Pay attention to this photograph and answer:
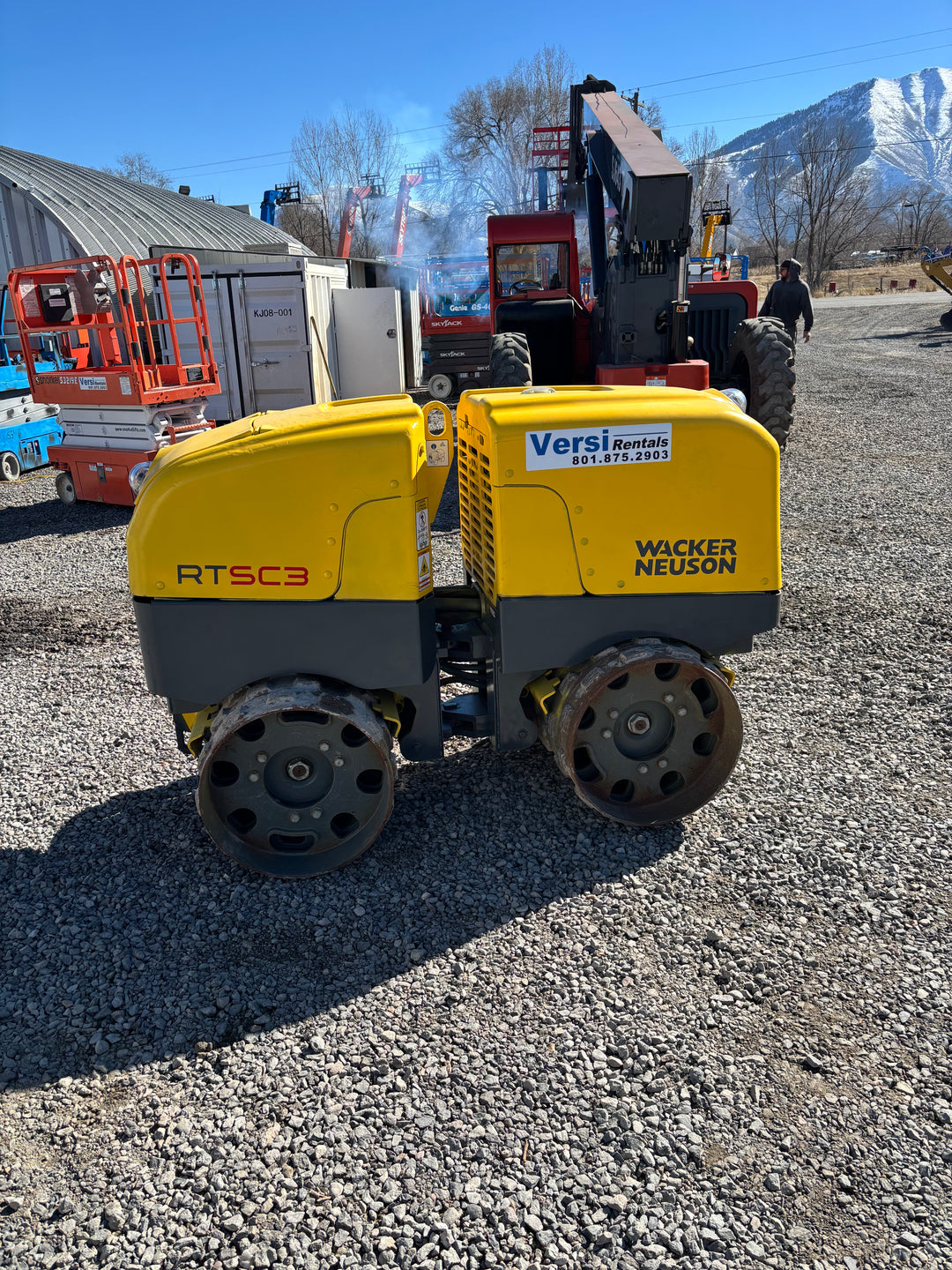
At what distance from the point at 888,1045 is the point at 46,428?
12479 mm

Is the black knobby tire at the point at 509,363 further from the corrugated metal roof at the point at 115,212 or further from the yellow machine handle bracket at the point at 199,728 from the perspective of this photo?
the corrugated metal roof at the point at 115,212

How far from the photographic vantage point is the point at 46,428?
1211 cm

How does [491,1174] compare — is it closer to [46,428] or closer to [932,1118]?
[932,1118]

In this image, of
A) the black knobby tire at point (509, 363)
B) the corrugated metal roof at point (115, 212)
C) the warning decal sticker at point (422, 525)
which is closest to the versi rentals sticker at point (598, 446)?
the warning decal sticker at point (422, 525)

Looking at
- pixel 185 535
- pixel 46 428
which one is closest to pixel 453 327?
pixel 46 428

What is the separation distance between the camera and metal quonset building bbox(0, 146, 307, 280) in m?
20.6

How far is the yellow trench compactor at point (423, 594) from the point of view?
323 centimetres

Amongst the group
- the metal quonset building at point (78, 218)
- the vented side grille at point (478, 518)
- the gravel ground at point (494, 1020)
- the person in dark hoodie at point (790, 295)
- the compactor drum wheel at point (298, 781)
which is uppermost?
the metal quonset building at point (78, 218)

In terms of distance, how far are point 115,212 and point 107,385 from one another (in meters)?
17.0

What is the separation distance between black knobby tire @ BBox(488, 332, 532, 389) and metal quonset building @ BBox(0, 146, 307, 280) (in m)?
12.2

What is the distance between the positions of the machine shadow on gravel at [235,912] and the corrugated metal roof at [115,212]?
62.2 ft

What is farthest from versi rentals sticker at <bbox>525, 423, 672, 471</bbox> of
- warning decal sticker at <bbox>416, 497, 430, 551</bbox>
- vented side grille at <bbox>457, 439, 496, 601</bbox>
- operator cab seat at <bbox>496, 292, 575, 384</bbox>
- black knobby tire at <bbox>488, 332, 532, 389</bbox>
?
operator cab seat at <bbox>496, 292, 575, 384</bbox>

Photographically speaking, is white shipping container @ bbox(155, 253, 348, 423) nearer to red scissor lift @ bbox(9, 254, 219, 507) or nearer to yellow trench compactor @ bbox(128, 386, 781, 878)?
red scissor lift @ bbox(9, 254, 219, 507)

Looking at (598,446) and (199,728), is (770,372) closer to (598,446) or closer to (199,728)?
(598,446)
